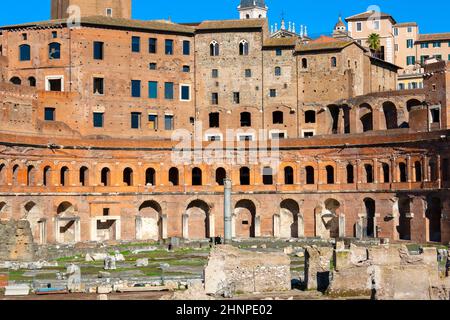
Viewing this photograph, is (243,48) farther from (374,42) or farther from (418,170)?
(374,42)

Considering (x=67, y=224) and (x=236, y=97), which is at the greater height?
(x=236, y=97)

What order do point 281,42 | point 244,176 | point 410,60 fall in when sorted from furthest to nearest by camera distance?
point 410,60, point 281,42, point 244,176

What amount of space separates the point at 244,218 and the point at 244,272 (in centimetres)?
3429

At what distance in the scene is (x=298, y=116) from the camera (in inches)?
2876

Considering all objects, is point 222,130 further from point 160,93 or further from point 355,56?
point 355,56

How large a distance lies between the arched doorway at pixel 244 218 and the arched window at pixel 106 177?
10509 mm

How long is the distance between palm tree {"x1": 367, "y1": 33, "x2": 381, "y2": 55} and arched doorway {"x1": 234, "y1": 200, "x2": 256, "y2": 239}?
2990 centimetres

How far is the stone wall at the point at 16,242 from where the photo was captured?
1937 inches

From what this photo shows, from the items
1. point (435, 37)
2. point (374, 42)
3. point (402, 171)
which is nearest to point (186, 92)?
point (402, 171)

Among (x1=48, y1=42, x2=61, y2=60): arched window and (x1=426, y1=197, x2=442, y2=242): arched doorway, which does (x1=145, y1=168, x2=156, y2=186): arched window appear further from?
(x1=426, y1=197, x2=442, y2=242): arched doorway

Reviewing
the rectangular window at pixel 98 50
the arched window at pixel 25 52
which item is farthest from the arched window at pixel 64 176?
the arched window at pixel 25 52

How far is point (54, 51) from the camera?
228 ft
